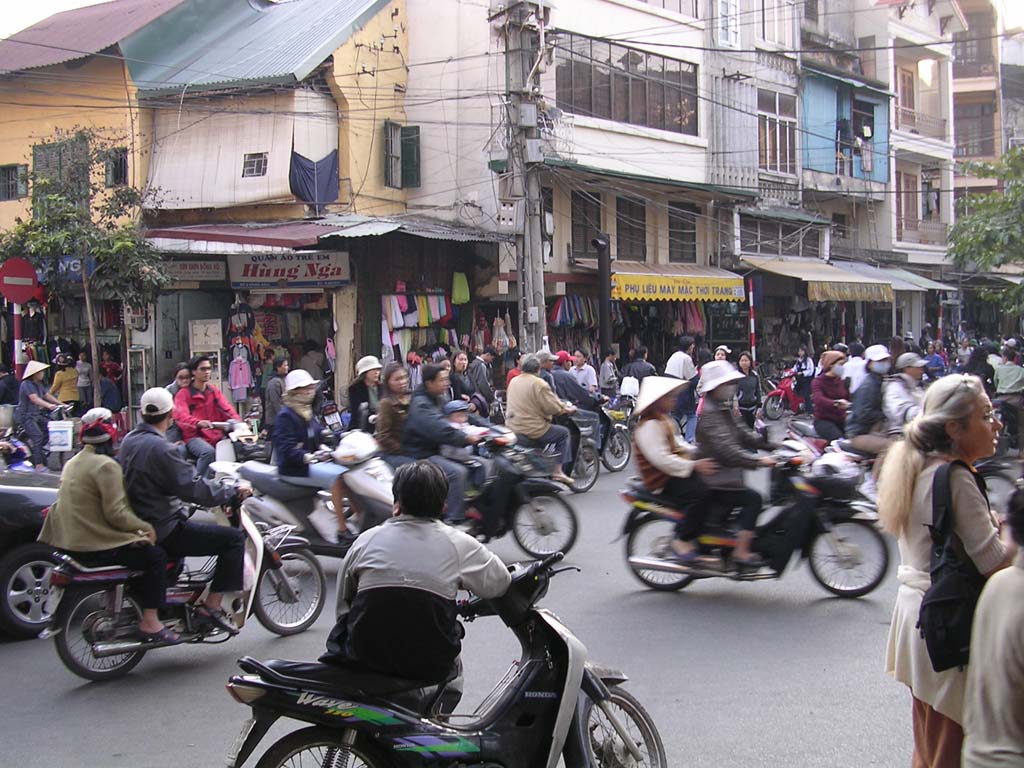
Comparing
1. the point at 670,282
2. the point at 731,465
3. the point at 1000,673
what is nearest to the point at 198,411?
the point at 731,465

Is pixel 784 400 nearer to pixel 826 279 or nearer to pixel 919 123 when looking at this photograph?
pixel 826 279

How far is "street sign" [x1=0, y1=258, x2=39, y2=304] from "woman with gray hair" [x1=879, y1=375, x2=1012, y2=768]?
13.3m

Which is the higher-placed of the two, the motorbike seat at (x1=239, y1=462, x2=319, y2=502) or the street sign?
the street sign

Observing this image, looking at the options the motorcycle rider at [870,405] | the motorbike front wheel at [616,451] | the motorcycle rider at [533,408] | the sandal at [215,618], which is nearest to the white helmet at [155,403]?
the sandal at [215,618]

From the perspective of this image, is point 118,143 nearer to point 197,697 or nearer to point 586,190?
point 586,190

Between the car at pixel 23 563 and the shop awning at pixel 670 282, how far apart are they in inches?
616

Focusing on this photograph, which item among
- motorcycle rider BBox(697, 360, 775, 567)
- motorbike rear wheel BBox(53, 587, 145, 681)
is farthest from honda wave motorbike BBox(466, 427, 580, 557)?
motorbike rear wheel BBox(53, 587, 145, 681)

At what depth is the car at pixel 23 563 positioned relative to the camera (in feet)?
21.4

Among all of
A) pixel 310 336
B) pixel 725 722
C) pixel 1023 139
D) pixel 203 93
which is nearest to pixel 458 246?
pixel 310 336

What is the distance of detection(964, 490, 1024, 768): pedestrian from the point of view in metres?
2.49

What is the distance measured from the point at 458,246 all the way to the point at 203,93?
5.58 m

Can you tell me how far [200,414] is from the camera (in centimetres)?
1093

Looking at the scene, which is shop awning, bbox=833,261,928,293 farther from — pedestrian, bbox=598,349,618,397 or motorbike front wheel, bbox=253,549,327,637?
motorbike front wheel, bbox=253,549,327,637

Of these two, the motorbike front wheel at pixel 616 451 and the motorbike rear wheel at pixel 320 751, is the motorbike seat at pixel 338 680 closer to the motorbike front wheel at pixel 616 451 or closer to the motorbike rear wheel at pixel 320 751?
the motorbike rear wheel at pixel 320 751
